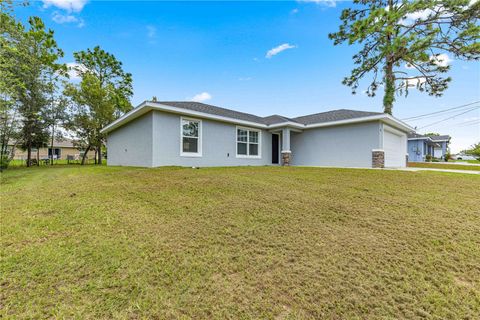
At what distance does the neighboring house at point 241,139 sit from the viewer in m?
9.29

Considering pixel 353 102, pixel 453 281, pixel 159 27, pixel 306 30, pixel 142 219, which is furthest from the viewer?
pixel 353 102

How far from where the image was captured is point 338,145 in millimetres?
12336

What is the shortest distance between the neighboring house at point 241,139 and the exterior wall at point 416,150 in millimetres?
11156

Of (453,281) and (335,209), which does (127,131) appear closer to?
(335,209)

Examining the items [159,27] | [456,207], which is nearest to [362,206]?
[456,207]

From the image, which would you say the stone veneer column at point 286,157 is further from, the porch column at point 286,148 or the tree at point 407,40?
the tree at point 407,40

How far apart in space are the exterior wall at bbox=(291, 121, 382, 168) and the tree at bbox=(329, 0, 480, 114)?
4.95 meters

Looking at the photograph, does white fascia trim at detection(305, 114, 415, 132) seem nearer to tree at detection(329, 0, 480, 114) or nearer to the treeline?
tree at detection(329, 0, 480, 114)

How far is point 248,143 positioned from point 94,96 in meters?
17.1

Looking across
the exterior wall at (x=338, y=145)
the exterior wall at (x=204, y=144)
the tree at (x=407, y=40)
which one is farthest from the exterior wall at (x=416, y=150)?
the exterior wall at (x=204, y=144)

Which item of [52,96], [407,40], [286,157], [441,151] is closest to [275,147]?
[286,157]

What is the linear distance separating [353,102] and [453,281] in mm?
18421

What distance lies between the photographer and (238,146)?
39.3ft

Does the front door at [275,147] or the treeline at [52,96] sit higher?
the treeline at [52,96]
